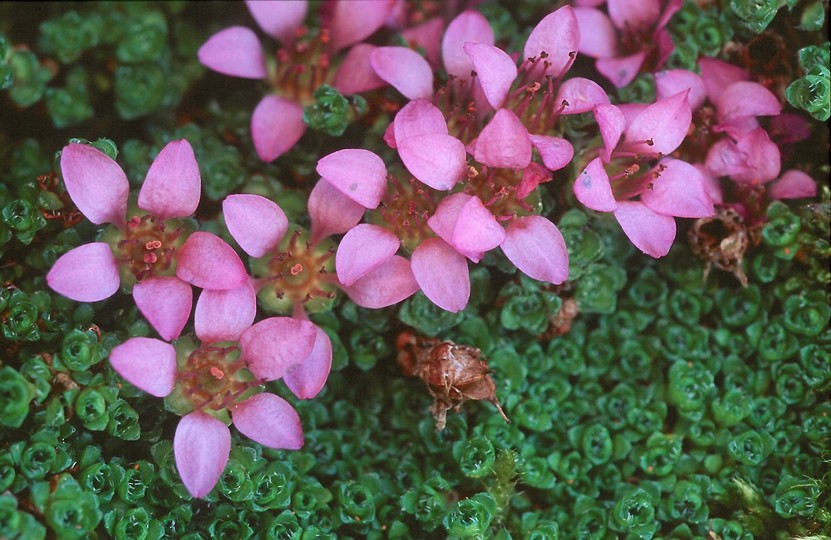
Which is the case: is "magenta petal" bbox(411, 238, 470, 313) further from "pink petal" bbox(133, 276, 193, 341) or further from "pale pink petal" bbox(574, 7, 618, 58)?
"pale pink petal" bbox(574, 7, 618, 58)

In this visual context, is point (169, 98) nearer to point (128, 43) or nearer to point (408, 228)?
point (128, 43)

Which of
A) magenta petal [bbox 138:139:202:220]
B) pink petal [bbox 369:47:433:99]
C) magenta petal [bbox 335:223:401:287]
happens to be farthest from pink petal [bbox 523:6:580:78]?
magenta petal [bbox 138:139:202:220]

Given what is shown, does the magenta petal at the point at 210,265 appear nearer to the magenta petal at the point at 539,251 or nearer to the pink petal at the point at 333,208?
the pink petal at the point at 333,208

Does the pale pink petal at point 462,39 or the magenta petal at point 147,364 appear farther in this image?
the pale pink petal at point 462,39

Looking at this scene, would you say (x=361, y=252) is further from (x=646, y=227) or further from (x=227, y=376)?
(x=646, y=227)

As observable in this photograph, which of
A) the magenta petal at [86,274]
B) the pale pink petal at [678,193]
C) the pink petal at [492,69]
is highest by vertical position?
the pink petal at [492,69]

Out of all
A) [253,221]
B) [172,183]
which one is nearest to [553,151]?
[253,221]

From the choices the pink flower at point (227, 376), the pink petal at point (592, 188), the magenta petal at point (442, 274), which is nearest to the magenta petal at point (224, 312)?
the pink flower at point (227, 376)
